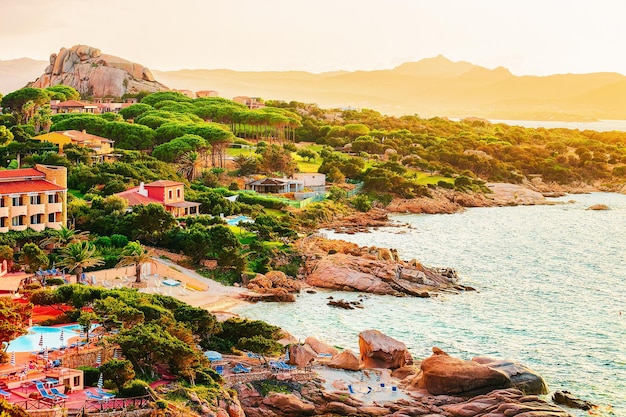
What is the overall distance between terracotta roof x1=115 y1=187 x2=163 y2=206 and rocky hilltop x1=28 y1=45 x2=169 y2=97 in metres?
63.1

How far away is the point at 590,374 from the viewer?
99.7 feet

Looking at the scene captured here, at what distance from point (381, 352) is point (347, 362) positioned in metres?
1.62

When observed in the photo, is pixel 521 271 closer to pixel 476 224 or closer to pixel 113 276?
pixel 476 224

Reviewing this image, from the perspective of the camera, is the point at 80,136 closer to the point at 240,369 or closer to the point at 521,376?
the point at 240,369

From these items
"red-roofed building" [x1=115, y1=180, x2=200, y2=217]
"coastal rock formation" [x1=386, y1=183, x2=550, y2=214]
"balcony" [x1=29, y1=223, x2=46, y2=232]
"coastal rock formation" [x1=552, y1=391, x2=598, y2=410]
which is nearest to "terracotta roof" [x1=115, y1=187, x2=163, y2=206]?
"red-roofed building" [x1=115, y1=180, x2=200, y2=217]

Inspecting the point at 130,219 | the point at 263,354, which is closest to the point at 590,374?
the point at 263,354

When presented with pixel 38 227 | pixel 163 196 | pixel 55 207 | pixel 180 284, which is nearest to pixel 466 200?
pixel 163 196

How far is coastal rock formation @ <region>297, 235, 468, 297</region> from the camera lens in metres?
42.2

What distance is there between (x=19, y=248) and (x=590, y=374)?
80.3 feet

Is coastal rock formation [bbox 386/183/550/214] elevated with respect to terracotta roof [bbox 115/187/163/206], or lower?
lower

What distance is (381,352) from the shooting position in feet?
96.8

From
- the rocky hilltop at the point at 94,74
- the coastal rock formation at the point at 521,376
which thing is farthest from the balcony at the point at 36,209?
the rocky hilltop at the point at 94,74

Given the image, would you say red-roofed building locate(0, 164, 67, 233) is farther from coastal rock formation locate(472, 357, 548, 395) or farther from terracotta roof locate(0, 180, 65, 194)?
coastal rock formation locate(472, 357, 548, 395)

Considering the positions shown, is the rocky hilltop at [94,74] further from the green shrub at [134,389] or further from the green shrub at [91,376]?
the green shrub at [134,389]
